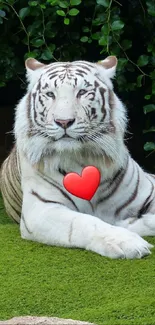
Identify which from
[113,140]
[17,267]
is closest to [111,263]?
[17,267]

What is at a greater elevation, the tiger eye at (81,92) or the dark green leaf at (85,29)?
the dark green leaf at (85,29)

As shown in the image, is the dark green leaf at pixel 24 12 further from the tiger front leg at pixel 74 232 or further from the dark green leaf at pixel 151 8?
the tiger front leg at pixel 74 232

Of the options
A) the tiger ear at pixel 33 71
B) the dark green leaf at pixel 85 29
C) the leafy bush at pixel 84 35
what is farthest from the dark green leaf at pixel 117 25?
the tiger ear at pixel 33 71

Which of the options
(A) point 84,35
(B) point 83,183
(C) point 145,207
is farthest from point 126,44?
(B) point 83,183

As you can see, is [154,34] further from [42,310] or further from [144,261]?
[42,310]

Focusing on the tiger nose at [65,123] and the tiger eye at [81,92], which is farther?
the tiger eye at [81,92]

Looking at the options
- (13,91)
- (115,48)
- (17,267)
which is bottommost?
(17,267)

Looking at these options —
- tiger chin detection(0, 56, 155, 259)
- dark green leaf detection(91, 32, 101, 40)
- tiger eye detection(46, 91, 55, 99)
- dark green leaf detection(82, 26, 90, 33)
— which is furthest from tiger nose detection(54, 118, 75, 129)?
dark green leaf detection(82, 26, 90, 33)

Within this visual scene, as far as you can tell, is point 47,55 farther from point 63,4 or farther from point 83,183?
point 83,183
